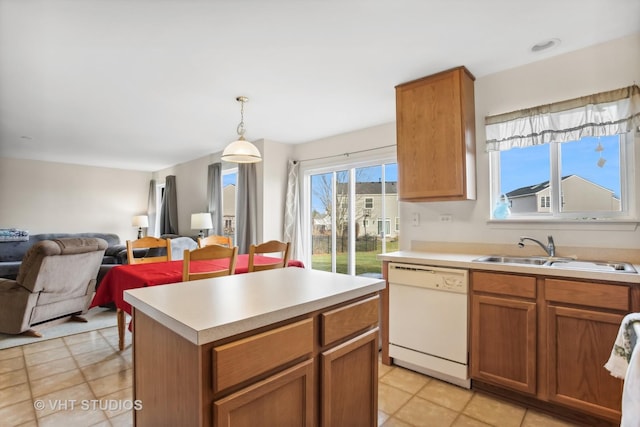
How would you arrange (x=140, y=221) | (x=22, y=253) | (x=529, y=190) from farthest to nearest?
(x=140, y=221)
(x=22, y=253)
(x=529, y=190)

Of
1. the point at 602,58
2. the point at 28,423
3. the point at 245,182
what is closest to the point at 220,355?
the point at 28,423

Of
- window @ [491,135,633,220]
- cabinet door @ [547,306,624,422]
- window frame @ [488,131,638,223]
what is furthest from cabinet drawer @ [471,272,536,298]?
window @ [491,135,633,220]

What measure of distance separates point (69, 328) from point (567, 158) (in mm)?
4791

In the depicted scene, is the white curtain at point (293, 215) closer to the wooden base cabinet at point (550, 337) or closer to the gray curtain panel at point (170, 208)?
the wooden base cabinet at point (550, 337)

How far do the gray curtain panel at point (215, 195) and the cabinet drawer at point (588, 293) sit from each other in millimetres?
4669

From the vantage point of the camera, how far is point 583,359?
175cm

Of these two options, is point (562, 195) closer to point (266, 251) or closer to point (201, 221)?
point (266, 251)

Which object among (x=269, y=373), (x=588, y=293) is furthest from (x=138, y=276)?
(x=588, y=293)

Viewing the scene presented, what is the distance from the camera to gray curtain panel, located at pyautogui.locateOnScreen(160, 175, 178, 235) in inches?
258

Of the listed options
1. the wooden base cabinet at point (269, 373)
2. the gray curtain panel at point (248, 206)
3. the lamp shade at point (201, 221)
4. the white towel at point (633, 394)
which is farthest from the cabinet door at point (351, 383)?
the lamp shade at point (201, 221)

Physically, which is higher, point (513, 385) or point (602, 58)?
point (602, 58)

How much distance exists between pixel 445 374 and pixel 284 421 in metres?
1.67

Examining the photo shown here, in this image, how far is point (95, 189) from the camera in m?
7.08

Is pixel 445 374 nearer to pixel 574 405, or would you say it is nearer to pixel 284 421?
pixel 574 405
